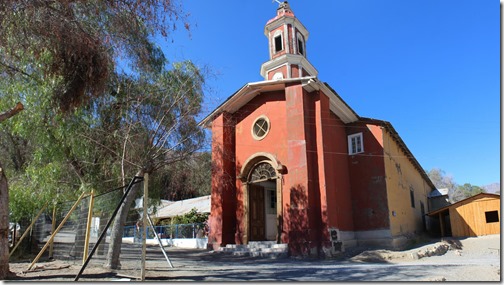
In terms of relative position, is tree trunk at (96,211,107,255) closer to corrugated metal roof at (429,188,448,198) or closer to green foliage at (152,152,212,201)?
green foliage at (152,152,212,201)

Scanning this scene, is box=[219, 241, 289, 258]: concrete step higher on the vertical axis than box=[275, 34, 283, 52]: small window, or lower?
lower

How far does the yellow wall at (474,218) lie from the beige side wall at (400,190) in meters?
2.36

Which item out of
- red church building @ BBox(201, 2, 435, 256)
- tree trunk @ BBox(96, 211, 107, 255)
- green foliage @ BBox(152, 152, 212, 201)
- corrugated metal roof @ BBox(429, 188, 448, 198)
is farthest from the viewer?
corrugated metal roof @ BBox(429, 188, 448, 198)

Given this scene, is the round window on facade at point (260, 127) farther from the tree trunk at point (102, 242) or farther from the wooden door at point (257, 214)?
the tree trunk at point (102, 242)

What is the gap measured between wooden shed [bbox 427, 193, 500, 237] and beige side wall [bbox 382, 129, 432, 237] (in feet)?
7.92

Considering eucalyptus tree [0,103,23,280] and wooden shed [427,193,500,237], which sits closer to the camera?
eucalyptus tree [0,103,23,280]

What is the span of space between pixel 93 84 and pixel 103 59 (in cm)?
65

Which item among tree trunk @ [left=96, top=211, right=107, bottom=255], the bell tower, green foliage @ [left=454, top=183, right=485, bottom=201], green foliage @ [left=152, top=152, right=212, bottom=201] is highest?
the bell tower

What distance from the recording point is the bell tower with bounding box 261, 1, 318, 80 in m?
20.5

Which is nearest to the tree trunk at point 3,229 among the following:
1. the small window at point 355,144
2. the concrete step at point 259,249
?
the concrete step at point 259,249

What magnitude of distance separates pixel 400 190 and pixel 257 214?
862 centimetres

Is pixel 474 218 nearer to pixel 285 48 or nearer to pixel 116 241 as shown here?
pixel 285 48

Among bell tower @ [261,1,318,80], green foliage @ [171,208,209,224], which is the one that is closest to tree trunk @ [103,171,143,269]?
bell tower @ [261,1,318,80]

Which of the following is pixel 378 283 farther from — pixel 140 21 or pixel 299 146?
pixel 299 146
